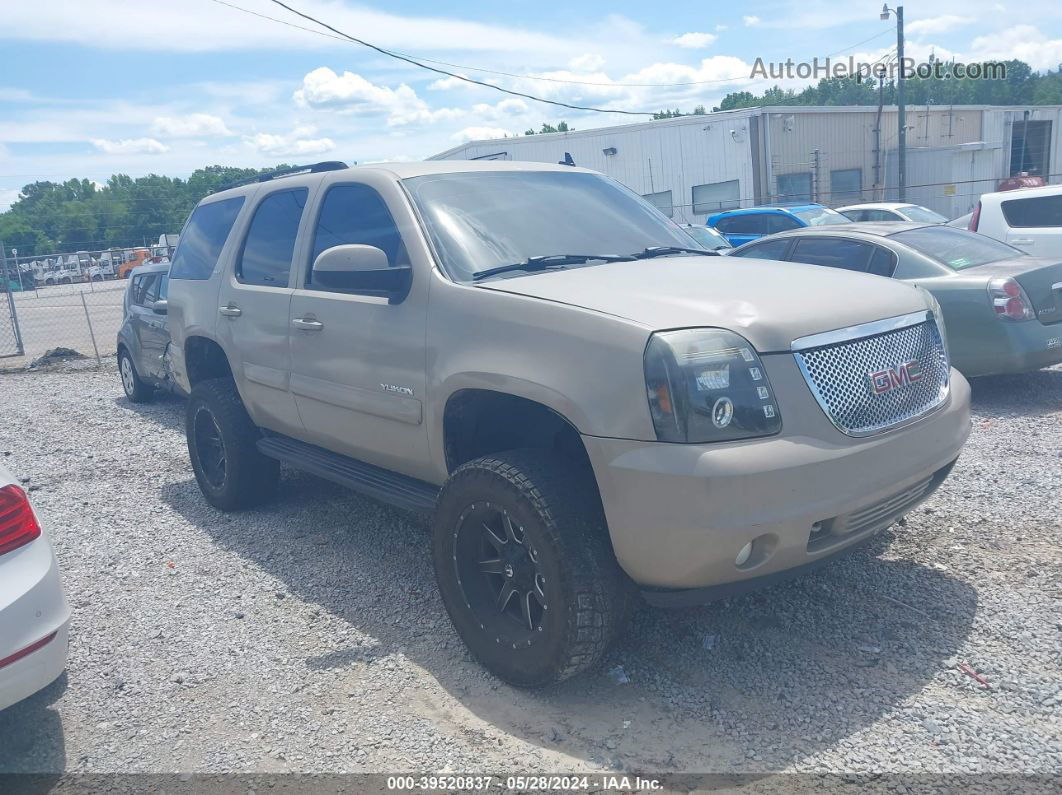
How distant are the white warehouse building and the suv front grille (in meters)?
27.3

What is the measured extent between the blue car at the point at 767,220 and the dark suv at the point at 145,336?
36.9 ft

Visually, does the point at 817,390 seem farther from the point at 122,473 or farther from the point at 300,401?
the point at 122,473

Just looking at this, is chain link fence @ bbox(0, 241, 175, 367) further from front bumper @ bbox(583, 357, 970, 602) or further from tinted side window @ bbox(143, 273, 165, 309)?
front bumper @ bbox(583, 357, 970, 602)

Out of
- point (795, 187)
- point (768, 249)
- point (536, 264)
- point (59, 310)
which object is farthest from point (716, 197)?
point (536, 264)

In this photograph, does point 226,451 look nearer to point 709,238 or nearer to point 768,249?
point 768,249

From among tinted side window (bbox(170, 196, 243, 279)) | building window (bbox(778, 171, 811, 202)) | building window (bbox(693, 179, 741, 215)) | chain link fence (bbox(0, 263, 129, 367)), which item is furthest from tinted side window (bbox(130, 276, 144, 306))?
building window (bbox(778, 171, 811, 202))

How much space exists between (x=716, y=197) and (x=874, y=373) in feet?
94.6

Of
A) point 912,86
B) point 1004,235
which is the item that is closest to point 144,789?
point 1004,235

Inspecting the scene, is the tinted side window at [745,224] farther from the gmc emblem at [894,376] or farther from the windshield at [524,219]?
the gmc emblem at [894,376]

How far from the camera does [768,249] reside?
861 cm

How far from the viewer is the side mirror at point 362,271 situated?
3.83 metres

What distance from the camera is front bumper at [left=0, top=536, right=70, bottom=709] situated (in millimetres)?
3027

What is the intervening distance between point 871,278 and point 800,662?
1.63 meters

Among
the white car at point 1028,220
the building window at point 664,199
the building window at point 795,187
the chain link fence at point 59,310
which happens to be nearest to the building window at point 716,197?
the building window at point 664,199
